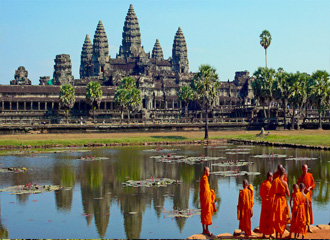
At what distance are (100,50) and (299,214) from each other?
585 ft

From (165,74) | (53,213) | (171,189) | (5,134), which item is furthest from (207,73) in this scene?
(165,74)

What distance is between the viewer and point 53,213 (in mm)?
26859

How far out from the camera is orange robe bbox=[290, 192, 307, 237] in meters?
19.4

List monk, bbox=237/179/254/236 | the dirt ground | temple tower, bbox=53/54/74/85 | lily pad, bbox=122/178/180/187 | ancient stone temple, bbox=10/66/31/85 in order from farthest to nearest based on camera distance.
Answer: ancient stone temple, bbox=10/66/31/85 < temple tower, bbox=53/54/74/85 < the dirt ground < lily pad, bbox=122/178/180/187 < monk, bbox=237/179/254/236

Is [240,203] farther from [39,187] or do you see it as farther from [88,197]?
[39,187]

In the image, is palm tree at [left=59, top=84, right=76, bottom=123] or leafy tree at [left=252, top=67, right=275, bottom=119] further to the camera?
palm tree at [left=59, top=84, right=76, bottom=123]

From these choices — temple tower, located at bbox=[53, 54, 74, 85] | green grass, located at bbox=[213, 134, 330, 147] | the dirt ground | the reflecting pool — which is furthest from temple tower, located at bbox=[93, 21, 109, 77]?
the reflecting pool

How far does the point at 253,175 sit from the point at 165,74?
14575 cm

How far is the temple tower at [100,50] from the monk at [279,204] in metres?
174

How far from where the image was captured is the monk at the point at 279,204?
19359mm

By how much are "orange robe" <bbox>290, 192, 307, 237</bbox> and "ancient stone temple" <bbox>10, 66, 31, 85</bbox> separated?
163229mm

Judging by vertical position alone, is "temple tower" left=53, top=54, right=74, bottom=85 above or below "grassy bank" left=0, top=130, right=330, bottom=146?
above

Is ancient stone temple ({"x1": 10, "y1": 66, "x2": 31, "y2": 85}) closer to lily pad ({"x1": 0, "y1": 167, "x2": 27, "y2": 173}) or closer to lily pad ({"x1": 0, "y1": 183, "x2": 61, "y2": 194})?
lily pad ({"x1": 0, "y1": 167, "x2": 27, "y2": 173})

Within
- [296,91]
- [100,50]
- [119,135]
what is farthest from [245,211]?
[100,50]
